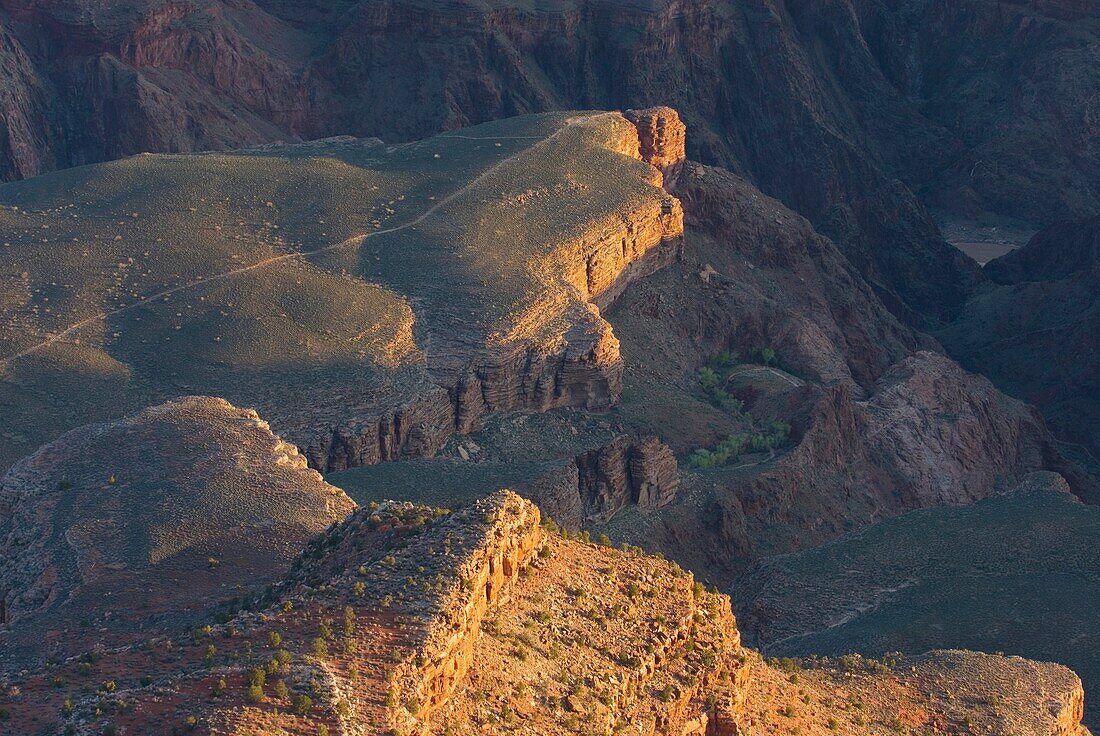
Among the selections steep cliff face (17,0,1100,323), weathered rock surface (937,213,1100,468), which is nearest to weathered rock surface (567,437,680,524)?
weathered rock surface (937,213,1100,468)

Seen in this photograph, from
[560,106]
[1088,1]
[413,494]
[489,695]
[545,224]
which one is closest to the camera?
[489,695]

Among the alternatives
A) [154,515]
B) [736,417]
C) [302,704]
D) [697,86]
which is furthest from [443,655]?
[697,86]

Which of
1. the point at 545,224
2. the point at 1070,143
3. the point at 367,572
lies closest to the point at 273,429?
the point at 545,224

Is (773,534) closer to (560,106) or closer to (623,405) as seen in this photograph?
(623,405)

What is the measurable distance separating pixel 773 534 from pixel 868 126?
208 feet

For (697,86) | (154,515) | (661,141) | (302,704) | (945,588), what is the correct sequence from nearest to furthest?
Answer: (302,704) < (154,515) < (945,588) < (661,141) < (697,86)

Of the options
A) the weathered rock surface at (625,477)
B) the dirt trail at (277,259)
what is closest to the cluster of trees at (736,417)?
the weathered rock surface at (625,477)

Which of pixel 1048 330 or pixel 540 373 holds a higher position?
pixel 540 373

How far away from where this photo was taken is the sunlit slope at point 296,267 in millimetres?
61312

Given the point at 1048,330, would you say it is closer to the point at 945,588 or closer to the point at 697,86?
the point at 697,86

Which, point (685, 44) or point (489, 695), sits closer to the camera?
point (489, 695)

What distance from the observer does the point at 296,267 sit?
6875 centimetres

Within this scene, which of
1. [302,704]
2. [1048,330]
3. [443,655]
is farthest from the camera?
[1048,330]

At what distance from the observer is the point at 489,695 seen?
34750 millimetres
